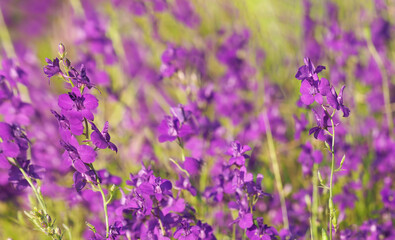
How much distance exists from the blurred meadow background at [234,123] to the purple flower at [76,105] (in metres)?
0.25

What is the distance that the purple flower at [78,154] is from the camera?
110 cm

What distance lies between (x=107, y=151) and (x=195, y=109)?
3.20ft

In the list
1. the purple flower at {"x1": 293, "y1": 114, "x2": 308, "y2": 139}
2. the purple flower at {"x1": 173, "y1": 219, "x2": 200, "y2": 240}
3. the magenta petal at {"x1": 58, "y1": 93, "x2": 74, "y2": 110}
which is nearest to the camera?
the magenta petal at {"x1": 58, "y1": 93, "x2": 74, "y2": 110}

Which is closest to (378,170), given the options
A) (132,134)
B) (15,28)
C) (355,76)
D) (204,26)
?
(355,76)

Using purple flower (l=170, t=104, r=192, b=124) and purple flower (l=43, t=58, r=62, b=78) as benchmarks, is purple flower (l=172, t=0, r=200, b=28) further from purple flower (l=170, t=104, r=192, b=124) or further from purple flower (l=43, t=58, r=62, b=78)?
purple flower (l=43, t=58, r=62, b=78)

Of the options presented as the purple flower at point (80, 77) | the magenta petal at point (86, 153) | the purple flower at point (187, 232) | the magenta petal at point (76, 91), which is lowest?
the purple flower at point (187, 232)

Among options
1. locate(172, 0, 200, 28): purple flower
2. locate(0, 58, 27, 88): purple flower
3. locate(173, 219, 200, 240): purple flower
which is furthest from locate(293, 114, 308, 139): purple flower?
locate(172, 0, 200, 28): purple flower

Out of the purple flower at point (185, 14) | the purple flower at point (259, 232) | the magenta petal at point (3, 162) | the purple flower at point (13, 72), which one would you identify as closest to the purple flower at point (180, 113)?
the purple flower at point (259, 232)

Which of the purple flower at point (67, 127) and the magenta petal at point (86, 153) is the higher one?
the purple flower at point (67, 127)

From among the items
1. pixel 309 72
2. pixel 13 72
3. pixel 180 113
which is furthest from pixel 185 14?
pixel 309 72

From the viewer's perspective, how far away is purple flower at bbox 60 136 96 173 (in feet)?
3.61

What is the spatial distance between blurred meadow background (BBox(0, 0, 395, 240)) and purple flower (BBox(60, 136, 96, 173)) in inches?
6.0

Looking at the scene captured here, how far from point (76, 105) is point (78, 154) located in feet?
0.45

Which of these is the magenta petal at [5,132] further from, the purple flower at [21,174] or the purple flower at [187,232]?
the purple flower at [187,232]
